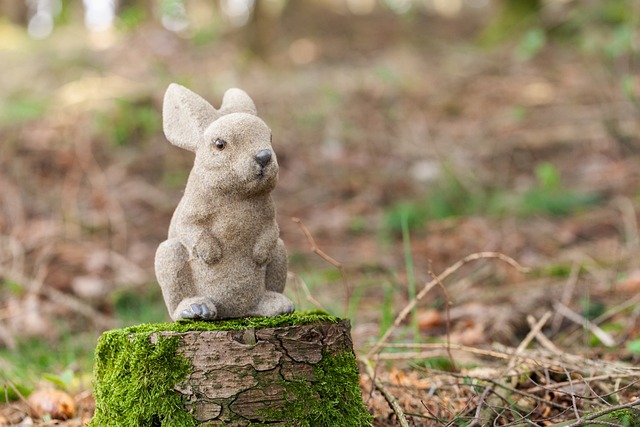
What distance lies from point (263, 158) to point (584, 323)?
2.50 metres

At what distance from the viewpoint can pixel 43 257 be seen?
6.08 metres

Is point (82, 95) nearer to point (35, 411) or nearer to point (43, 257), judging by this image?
point (43, 257)

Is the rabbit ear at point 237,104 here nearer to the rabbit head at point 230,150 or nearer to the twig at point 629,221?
the rabbit head at point 230,150

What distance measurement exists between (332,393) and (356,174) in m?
6.55

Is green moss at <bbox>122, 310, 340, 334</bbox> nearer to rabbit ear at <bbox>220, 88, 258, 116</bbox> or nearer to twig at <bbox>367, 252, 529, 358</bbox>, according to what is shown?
twig at <bbox>367, 252, 529, 358</bbox>

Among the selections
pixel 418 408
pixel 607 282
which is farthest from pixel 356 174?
pixel 418 408

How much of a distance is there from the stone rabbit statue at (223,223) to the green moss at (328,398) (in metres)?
0.33

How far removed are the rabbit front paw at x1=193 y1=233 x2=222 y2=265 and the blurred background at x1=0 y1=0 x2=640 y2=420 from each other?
993 mm

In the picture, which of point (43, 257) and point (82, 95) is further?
point (82, 95)

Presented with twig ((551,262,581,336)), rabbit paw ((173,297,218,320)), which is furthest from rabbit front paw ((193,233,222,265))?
twig ((551,262,581,336))

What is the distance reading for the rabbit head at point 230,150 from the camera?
2.58 meters

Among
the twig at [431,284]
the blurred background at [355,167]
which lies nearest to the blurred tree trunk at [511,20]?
the blurred background at [355,167]

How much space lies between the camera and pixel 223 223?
8.71ft

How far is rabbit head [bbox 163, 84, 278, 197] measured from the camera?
8.48ft
